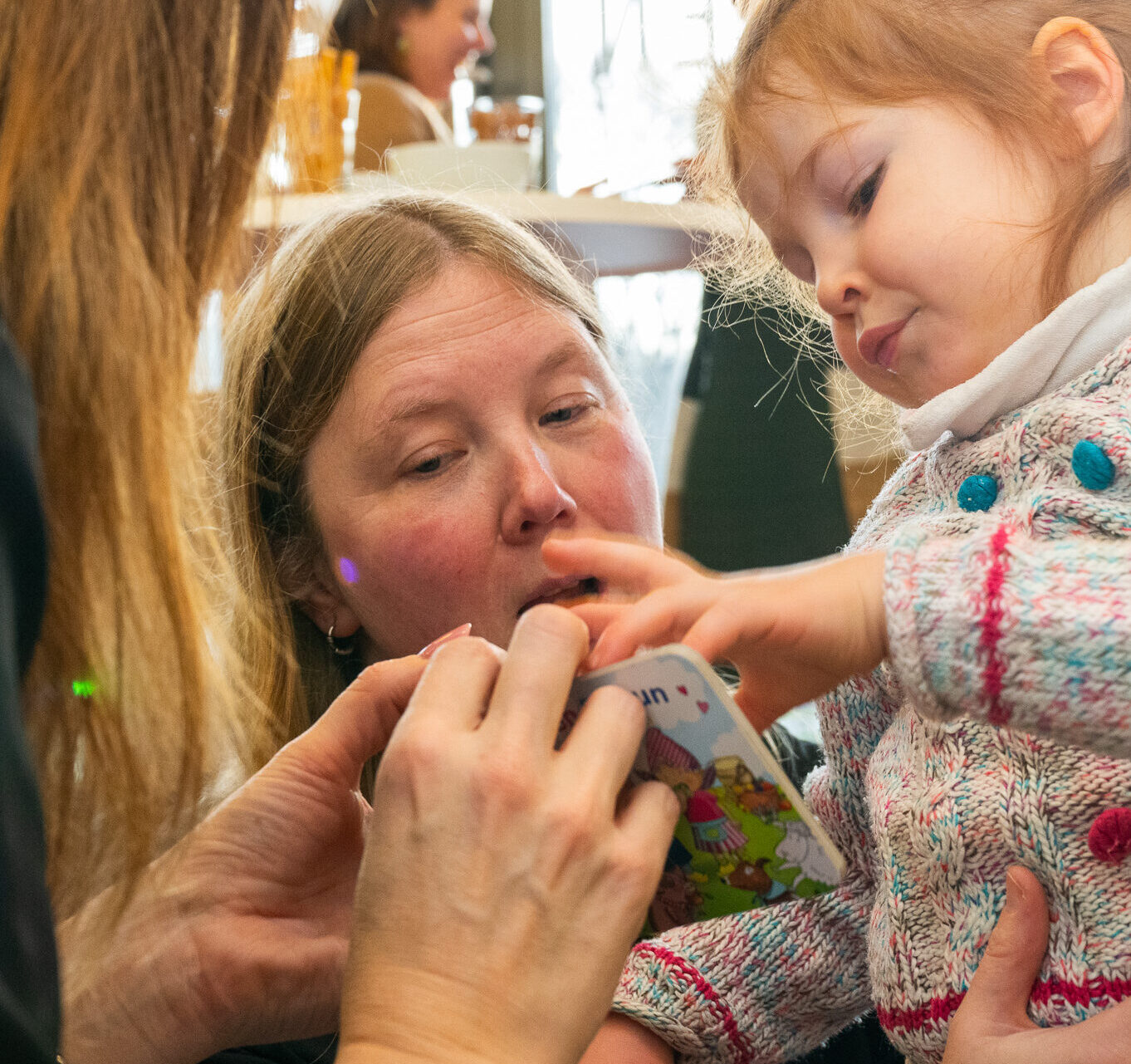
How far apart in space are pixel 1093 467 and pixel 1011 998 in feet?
1.28

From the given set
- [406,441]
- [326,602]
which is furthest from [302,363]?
[326,602]

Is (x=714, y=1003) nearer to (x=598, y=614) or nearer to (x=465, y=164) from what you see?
(x=598, y=614)

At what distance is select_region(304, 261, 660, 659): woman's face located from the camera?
4.18ft

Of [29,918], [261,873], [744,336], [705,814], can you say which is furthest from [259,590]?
[744,336]

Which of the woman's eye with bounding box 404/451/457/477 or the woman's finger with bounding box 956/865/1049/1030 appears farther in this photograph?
the woman's eye with bounding box 404/451/457/477

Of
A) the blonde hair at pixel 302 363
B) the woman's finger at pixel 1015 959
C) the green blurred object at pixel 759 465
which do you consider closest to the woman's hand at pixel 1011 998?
the woman's finger at pixel 1015 959

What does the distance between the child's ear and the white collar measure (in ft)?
0.48

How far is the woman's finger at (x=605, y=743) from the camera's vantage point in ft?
2.32

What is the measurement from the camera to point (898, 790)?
0.97 meters

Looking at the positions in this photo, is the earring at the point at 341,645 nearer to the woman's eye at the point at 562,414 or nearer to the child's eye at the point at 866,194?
the woman's eye at the point at 562,414

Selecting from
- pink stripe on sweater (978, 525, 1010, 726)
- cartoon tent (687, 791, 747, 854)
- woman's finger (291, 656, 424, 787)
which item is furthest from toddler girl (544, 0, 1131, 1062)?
woman's finger (291, 656, 424, 787)

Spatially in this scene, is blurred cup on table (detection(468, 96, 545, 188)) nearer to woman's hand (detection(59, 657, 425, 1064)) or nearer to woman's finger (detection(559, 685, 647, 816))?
woman's hand (detection(59, 657, 425, 1064))

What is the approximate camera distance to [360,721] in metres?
1.00

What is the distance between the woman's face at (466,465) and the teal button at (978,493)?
433 mm
